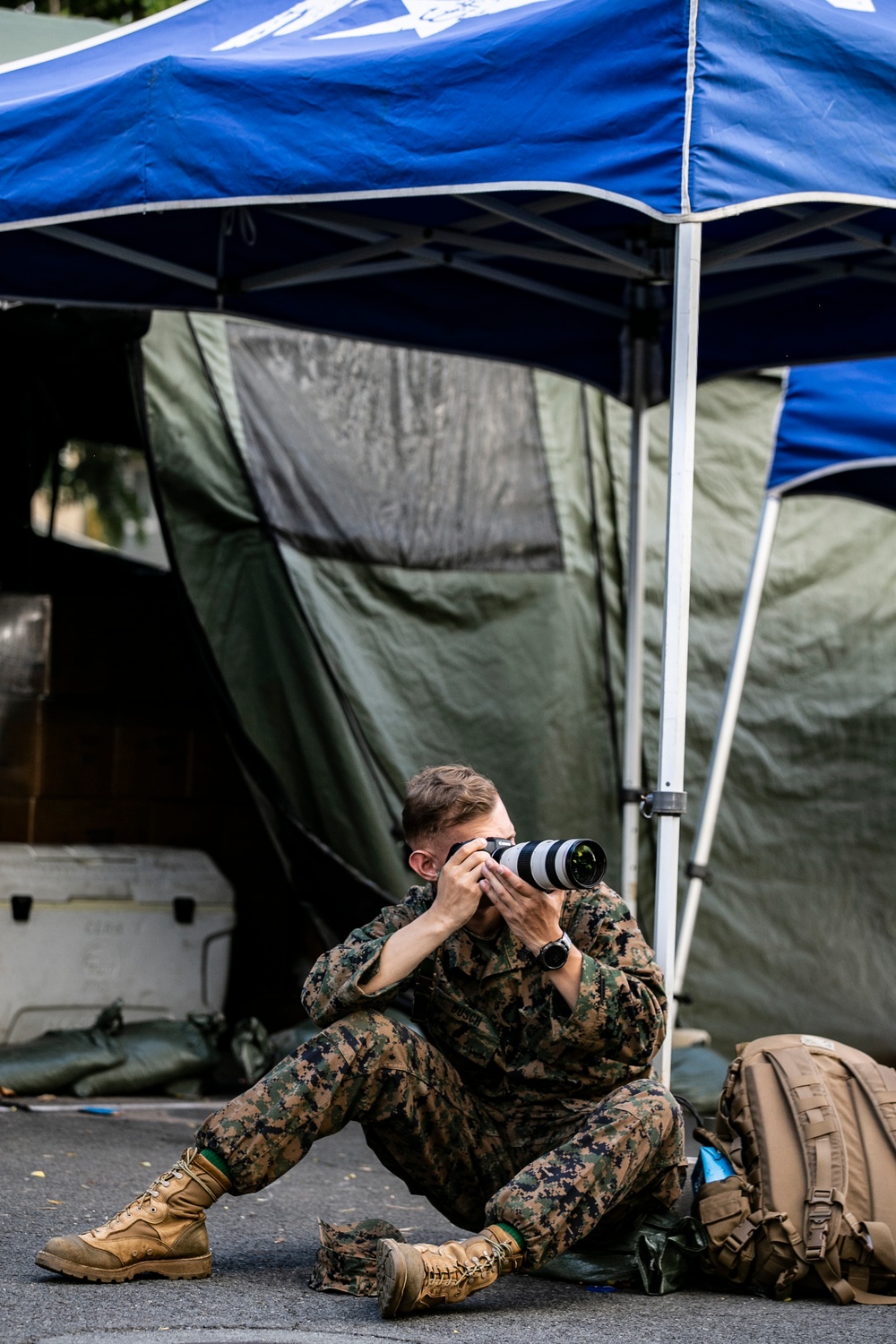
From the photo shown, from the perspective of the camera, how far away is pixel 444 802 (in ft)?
9.00

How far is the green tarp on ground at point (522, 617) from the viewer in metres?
4.96

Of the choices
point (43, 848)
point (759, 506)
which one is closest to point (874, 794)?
point (759, 506)

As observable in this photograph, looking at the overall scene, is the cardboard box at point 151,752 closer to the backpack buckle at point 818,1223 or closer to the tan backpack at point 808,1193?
the tan backpack at point 808,1193

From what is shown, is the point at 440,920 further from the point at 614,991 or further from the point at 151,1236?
the point at 151,1236

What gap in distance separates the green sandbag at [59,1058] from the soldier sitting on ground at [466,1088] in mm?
2030

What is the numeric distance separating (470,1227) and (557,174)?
201cm

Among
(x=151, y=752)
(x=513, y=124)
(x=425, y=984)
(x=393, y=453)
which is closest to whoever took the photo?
(x=425, y=984)

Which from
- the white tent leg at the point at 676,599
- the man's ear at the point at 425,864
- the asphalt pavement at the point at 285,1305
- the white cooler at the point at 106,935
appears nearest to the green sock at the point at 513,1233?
the asphalt pavement at the point at 285,1305

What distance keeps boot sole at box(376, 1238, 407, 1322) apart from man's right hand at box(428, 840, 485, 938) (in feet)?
1.66

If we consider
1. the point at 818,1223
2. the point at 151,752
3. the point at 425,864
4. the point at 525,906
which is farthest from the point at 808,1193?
the point at 151,752

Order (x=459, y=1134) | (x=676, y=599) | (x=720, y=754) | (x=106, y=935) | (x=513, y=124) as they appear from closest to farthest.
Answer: (x=459, y=1134) → (x=513, y=124) → (x=676, y=599) → (x=720, y=754) → (x=106, y=935)

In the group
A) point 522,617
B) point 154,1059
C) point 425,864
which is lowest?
point 154,1059

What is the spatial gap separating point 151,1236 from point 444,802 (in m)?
0.85

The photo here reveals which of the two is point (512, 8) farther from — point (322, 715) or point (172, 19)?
point (322, 715)
